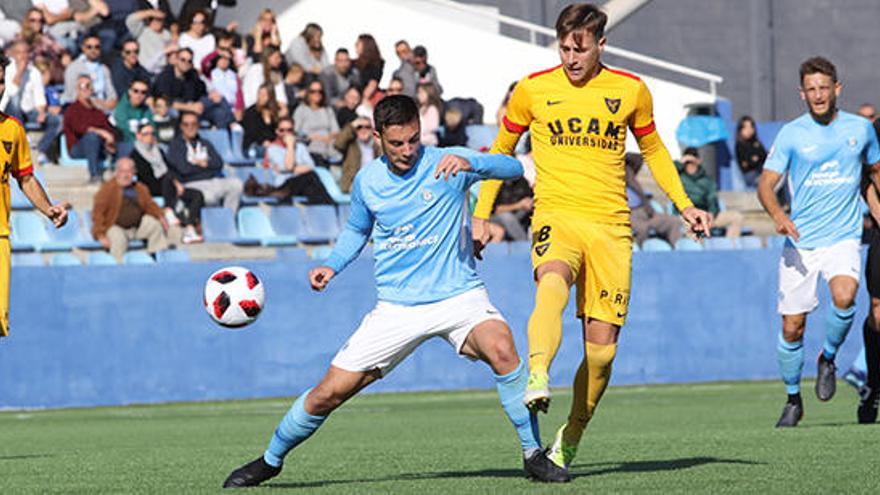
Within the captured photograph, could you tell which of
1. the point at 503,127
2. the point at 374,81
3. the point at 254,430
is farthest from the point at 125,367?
the point at 503,127

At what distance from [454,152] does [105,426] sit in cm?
776

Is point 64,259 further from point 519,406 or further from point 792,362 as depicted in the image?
point 519,406

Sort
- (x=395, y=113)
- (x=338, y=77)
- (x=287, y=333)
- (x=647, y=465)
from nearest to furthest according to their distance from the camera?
(x=395, y=113), (x=647, y=465), (x=287, y=333), (x=338, y=77)

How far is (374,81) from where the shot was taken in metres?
22.9

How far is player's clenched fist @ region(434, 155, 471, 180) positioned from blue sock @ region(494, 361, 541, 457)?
88 cm

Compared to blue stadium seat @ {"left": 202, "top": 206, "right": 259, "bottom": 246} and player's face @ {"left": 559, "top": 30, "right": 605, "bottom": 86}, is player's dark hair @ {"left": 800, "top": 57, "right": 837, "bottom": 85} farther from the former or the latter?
A: blue stadium seat @ {"left": 202, "top": 206, "right": 259, "bottom": 246}

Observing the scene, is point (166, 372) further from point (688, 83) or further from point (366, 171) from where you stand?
point (688, 83)

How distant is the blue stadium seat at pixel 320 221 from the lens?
2066 cm

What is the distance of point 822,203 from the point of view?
11914 mm

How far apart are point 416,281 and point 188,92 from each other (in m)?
13.8

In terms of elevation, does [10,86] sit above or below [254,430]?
above

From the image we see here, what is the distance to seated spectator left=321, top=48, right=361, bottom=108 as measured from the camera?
74.1 ft

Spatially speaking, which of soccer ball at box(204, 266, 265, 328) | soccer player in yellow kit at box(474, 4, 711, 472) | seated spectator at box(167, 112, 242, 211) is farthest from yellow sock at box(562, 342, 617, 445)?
seated spectator at box(167, 112, 242, 211)

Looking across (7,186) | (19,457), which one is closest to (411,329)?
(7,186)
